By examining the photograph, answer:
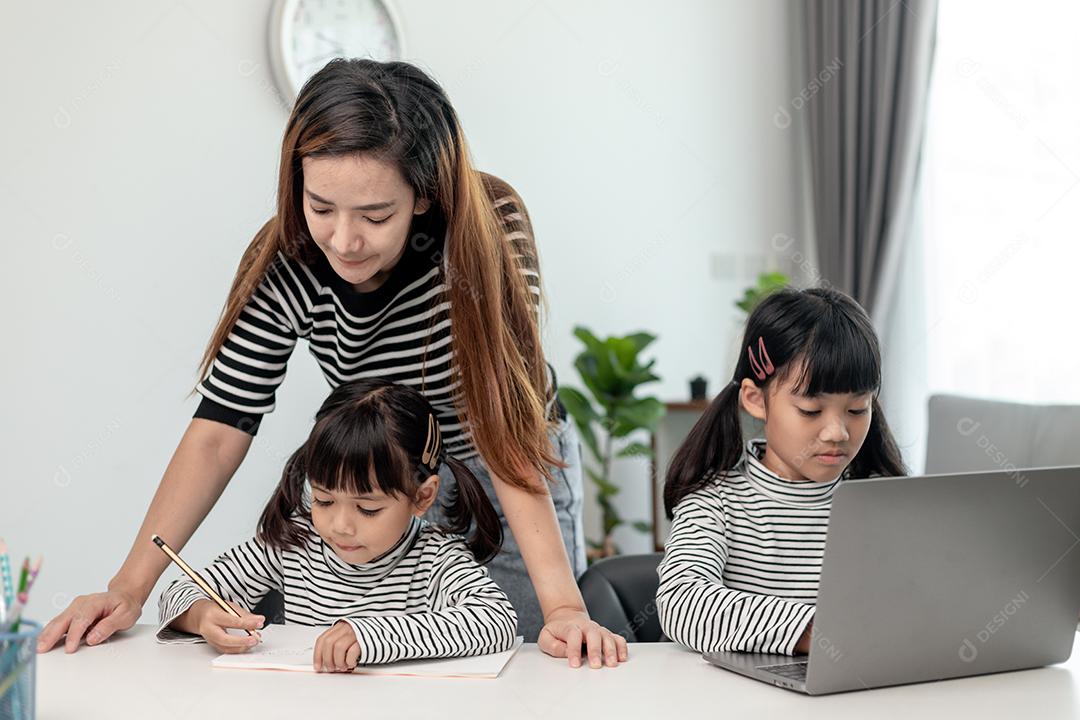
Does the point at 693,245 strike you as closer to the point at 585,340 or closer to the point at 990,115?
the point at 585,340

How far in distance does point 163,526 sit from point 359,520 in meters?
0.30

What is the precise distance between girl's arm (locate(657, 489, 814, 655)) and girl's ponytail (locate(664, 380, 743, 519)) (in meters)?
0.06

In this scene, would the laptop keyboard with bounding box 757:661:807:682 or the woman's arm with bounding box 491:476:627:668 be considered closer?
the laptop keyboard with bounding box 757:661:807:682

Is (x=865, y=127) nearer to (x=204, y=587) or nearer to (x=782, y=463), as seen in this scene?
(x=782, y=463)

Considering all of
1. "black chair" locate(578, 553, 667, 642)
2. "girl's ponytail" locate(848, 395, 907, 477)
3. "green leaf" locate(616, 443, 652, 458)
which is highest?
"girl's ponytail" locate(848, 395, 907, 477)

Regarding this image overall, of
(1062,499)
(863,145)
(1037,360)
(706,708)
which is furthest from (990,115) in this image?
(706,708)

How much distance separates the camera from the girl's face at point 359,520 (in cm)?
137

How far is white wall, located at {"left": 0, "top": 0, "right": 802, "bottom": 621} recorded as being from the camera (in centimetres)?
288

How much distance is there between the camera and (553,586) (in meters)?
1.40

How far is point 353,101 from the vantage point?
1372 mm

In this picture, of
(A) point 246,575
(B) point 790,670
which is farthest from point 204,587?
(B) point 790,670

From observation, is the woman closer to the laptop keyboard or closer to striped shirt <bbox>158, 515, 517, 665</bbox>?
striped shirt <bbox>158, 515, 517, 665</bbox>

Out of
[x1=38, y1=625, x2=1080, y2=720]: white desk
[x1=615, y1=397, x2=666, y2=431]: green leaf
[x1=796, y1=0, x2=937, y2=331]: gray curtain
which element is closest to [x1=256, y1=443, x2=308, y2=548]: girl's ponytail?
[x1=38, y1=625, x2=1080, y2=720]: white desk

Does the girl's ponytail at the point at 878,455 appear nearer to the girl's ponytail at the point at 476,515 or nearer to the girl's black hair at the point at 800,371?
the girl's black hair at the point at 800,371
